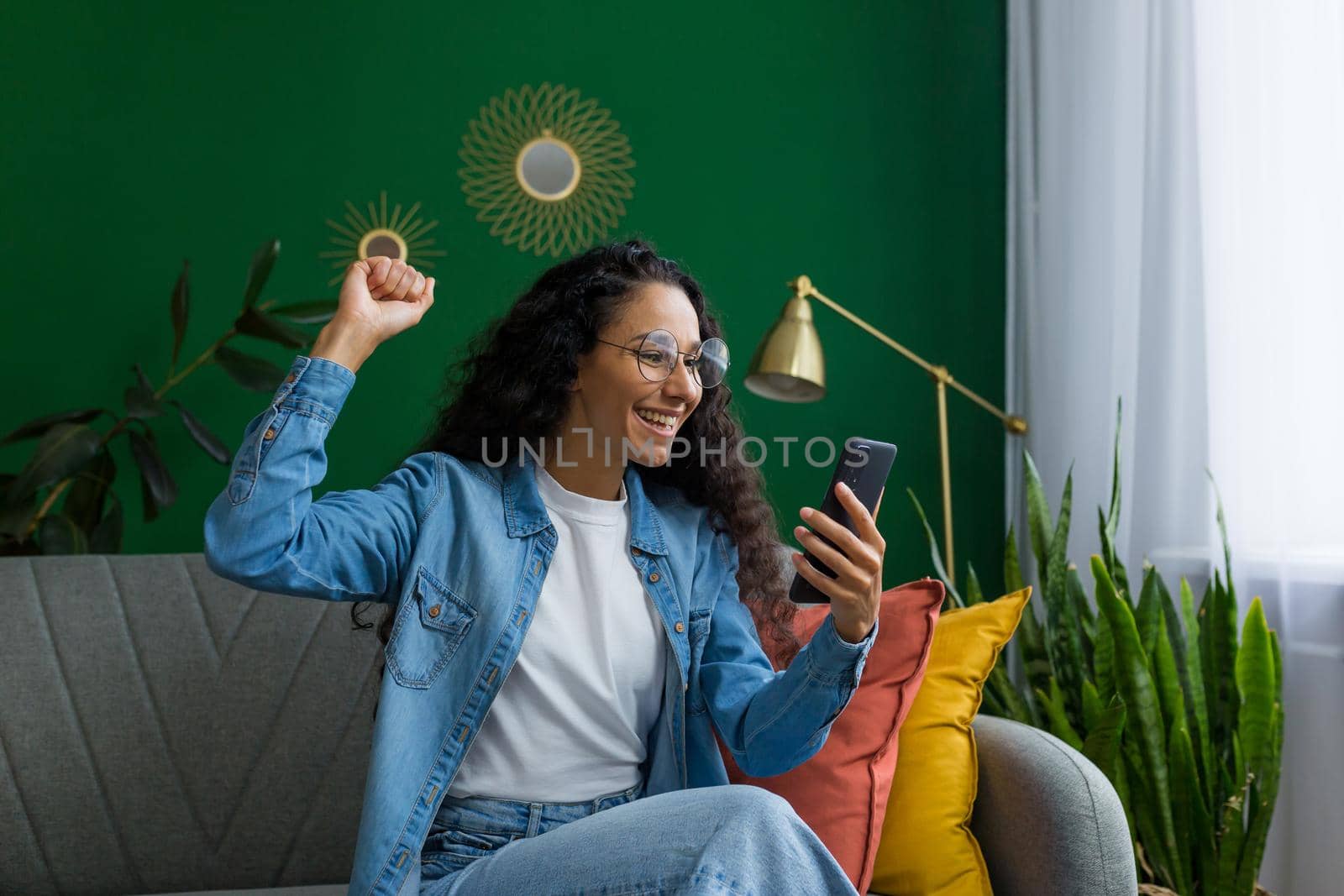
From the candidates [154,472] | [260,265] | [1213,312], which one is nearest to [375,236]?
[260,265]

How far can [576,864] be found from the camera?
1133mm

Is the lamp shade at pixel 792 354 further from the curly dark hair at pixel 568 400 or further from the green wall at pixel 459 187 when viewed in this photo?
the curly dark hair at pixel 568 400

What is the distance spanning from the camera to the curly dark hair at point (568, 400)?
1.52 m

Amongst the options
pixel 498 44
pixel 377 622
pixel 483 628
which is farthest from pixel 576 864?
pixel 498 44

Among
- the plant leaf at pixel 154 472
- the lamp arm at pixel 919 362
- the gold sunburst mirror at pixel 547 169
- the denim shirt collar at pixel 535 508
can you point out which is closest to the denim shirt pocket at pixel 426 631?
the denim shirt collar at pixel 535 508

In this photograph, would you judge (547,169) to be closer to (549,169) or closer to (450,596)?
(549,169)

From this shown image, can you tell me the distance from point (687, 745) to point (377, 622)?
633 mm

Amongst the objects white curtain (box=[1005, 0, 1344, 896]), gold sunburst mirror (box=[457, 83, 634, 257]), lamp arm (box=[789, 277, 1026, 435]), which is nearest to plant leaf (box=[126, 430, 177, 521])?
gold sunburst mirror (box=[457, 83, 634, 257])

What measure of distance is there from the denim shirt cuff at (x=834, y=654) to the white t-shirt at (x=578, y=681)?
23cm

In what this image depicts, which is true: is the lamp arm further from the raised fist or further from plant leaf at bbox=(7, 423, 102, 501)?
plant leaf at bbox=(7, 423, 102, 501)

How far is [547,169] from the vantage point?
10.2 ft

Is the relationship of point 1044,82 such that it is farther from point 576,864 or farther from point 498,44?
point 576,864

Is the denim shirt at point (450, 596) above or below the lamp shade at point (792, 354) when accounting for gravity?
below

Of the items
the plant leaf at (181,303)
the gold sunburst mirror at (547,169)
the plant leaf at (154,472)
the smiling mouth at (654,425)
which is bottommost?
the plant leaf at (154,472)
